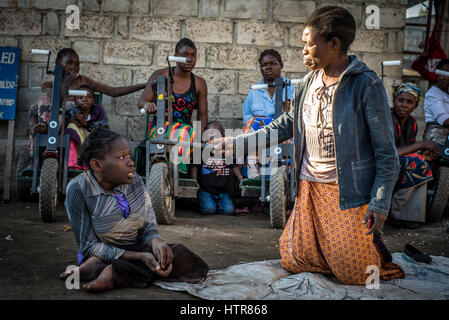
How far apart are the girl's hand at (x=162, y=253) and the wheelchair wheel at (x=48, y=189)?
6.88ft

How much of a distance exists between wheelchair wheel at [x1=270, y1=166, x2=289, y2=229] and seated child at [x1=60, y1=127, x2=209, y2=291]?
5.89 ft

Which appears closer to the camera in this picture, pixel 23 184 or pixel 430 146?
pixel 430 146

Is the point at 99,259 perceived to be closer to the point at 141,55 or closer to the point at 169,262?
the point at 169,262

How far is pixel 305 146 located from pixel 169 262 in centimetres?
111

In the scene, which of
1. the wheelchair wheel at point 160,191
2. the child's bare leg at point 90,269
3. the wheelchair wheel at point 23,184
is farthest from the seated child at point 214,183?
the child's bare leg at point 90,269

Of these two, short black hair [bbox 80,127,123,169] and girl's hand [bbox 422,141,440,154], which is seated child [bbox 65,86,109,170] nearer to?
short black hair [bbox 80,127,123,169]

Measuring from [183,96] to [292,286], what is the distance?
3546 mm

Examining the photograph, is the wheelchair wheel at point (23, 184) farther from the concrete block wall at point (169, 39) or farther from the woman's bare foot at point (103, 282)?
the woman's bare foot at point (103, 282)

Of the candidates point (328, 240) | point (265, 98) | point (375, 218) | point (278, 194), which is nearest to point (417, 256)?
point (328, 240)

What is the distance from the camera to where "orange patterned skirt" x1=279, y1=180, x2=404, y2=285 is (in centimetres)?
288

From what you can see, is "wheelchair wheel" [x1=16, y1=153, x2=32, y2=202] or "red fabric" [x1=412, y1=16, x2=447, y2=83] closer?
"wheelchair wheel" [x1=16, y1=153, x2=32, y2=202]

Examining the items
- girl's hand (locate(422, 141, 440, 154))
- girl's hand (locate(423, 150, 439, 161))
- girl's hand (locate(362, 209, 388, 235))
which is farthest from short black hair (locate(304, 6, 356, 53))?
girl's hand (locate(423, 150, 439, 161))

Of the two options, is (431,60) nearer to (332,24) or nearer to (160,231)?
(160,231)

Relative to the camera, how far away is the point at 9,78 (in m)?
6.49
